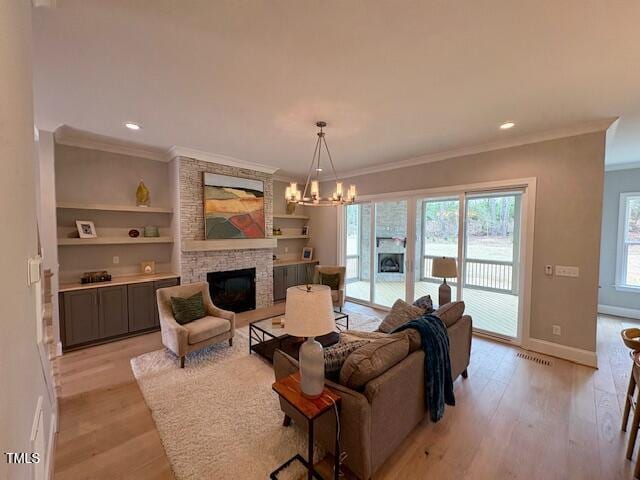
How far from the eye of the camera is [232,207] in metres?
4.92

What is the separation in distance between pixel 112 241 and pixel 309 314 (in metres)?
3.88

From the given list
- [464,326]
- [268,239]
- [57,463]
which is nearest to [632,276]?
[464,326]

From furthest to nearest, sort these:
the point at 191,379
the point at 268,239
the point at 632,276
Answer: the point at 268,239, the point at 632,276, the point at 191,379

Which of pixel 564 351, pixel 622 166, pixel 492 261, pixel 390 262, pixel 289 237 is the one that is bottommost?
pixel 564 351

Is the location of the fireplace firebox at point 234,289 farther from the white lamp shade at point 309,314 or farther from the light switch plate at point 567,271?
the light switch plate at point 567,271

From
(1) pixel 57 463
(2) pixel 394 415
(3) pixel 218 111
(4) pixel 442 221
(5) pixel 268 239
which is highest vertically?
(3) pixel 218 111

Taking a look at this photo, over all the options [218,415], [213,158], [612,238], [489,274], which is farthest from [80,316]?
[612,238]

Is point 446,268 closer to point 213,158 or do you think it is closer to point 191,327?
point 191,327

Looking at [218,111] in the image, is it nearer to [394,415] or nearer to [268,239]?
[268,239]

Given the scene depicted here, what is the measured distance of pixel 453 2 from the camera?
1.50 metres

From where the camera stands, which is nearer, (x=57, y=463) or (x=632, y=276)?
(x=57, y=463)

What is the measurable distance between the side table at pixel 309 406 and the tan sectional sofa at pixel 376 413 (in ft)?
0.23

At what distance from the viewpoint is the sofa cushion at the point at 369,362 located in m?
1.69

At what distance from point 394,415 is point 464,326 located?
1.44m
